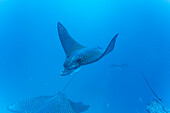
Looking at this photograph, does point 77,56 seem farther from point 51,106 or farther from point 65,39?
point 51,106

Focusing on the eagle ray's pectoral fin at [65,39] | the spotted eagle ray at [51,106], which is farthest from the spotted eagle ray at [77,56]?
the spotted eagle ray at [51,106]

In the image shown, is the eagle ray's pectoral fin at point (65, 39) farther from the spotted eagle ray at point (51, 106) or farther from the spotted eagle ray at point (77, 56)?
the spotted eagle ray at point (51, 106)

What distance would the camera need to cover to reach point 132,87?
223 inches

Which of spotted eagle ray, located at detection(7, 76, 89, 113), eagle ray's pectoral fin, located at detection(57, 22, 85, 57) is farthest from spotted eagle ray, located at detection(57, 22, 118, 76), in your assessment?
spotted eagle ray, located at detection(7, 76, 89, 113)

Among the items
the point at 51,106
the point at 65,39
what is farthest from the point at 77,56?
the point at 51,106

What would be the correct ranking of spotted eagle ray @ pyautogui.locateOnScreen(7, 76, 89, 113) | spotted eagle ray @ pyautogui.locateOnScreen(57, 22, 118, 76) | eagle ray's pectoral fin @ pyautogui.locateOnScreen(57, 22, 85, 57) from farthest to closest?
spotted eagle ray @ pyautogui.locateOnScreen(7, 76, 89, 113)
eagle ray's pectoral fin @ pyautogui.locateOnScreen(57, 22, 85, 57)
spotted eagle ray @ pyautogui.locateOnScreen(57, 22, 118, 76)

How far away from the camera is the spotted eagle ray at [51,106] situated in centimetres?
367

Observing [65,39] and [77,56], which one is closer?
[77,56]

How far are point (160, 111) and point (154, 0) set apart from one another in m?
5.56

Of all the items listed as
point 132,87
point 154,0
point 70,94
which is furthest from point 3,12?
point 154,0

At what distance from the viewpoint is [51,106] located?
3.71 metres

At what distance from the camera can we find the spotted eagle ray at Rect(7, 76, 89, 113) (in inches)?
144

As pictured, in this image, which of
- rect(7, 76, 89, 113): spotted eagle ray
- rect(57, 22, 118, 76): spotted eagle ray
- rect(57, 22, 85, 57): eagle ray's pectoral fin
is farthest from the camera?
rect(7, 76, 89, 113): spotted eagle ray

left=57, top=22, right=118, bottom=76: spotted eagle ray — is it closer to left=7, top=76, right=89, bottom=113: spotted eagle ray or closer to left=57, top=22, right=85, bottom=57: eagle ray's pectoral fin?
left=57, top=22, right=85, bottom=57: eagle ray's pectoral fin
